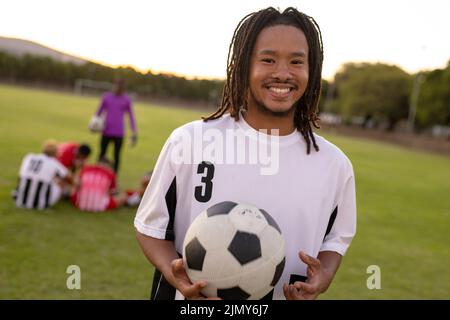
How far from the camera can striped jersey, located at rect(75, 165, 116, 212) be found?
6996mm

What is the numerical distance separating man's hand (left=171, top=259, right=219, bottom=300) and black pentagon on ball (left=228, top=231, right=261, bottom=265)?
0.47 feet

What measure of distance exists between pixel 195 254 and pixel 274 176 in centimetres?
44

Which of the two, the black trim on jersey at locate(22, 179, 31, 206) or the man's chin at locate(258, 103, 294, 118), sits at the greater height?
the man's chin at locate(258, 103, 294, 118)

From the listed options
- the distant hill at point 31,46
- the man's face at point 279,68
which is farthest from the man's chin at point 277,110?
the distant hill at point 31,46

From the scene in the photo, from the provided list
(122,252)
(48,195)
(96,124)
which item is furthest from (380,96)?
(122,252)

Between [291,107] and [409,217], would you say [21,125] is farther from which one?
[291,107]

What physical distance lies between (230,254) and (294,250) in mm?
376

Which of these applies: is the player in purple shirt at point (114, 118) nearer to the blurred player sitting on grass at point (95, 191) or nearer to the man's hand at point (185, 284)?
the blurred player sitting on grass at point (95, 191)

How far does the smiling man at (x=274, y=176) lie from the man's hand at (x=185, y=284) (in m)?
0.09

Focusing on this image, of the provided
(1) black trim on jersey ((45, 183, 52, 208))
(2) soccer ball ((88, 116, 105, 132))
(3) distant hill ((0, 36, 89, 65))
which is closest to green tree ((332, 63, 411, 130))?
(2) soccer ball ((88, 116, 105, 132))

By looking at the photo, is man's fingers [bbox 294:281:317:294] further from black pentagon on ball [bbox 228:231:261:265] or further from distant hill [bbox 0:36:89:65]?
distant hill [bbox 0:36:89:65]

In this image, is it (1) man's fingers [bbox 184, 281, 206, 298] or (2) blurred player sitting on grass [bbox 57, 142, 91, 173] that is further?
(2) blurred player sitting on grass [bbox 57, 142, 91, 173]

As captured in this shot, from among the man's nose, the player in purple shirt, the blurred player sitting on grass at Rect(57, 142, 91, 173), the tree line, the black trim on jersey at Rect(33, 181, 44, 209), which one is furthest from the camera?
the tree line

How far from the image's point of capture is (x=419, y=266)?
20.7 ft
